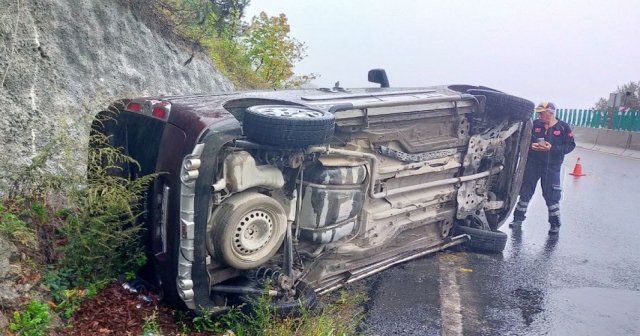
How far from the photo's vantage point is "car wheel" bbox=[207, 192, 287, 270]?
3.40 meters

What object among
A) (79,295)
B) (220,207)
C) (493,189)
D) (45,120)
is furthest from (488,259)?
(45,120)

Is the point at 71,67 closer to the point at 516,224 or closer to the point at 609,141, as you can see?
the point at 516,224

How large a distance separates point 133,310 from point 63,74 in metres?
3.44

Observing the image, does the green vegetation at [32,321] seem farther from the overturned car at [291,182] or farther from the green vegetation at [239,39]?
the green vegetation at [239,39]

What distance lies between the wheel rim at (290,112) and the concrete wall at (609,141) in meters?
14.2

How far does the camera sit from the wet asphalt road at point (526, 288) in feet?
13.6

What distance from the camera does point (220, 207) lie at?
344 cm

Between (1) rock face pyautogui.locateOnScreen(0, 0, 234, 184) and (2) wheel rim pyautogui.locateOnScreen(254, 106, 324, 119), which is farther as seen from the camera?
(1) rock face pyautogui.locateOnScreen(0, 0, 234, 184)

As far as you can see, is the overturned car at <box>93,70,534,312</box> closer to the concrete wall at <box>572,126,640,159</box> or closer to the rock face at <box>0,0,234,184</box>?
the rock face at <box>0,0,234,184</box>

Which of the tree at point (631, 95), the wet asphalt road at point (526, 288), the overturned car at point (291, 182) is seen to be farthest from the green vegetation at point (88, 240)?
the tree at point (631, 95)

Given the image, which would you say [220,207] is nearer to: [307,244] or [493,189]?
[307,244]

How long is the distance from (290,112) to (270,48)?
7805 mm

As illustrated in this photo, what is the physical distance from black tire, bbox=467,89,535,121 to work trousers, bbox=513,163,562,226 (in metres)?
1.43

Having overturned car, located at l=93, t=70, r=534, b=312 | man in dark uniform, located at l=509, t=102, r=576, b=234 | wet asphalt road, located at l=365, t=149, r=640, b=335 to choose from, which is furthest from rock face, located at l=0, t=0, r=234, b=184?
man in dark uniform, located at l=509, t=102, r=576, b=234
